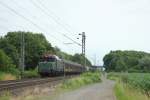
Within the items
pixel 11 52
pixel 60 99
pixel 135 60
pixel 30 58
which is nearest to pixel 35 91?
pixel 60 99

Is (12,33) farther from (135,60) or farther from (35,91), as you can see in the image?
(35,91)

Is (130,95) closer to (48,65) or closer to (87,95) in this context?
(87,95)

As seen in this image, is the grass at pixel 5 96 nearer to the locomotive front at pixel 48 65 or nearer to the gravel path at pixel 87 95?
the gravel path at pixel 87 95

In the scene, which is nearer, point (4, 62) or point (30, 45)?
point (4, 62)

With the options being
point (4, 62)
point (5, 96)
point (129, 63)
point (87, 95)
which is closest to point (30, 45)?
point (129, 63)

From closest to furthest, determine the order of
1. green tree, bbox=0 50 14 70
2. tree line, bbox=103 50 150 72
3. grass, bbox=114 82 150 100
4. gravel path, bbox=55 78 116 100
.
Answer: grass, bbox=114 82 150 100 < gravel path, bbox=55 78 116 100 < green tree, bbox=0 50 14 70 < tree line, bbox=103 50 150 72

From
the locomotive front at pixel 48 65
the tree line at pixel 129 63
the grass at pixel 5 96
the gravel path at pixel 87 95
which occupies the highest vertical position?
the tree line at pixel 129 63

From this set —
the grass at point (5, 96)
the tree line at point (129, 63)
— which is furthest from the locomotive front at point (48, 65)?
the tree line at point (129, 63)

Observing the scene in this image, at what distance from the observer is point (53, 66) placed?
55969mm

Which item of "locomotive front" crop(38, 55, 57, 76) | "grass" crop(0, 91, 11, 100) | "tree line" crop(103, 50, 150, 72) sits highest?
"tree line" crop(103, 50, 150, 72)

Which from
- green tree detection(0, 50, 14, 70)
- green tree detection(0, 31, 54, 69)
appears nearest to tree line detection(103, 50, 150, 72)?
green tree detection(0, 31, 54, 69)

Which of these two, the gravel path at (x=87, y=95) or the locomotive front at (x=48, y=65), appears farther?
the locomotive front at (x=48, y=65)

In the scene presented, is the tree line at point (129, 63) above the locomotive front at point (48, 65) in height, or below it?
above

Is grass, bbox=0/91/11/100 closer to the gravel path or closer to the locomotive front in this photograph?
the gravel path
